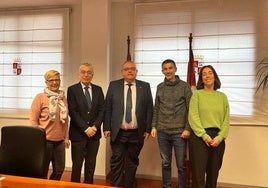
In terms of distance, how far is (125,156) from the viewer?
320cm

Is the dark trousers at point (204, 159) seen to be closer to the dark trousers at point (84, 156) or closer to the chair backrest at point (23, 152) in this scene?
the dark trousers at point (84, 156)

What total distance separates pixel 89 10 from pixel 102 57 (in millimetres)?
655

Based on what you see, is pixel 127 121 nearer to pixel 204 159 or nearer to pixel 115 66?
pixel 204 159

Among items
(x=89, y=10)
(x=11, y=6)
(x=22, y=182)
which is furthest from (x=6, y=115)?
(x=22, y=182)

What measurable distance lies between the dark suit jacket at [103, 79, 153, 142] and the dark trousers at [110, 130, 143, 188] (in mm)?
75

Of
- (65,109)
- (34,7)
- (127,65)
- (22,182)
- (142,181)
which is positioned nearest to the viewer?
(22,182)

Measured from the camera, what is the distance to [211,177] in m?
2.90

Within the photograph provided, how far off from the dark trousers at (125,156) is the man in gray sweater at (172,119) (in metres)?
0.24

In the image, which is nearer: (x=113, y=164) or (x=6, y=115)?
(x=113, y=164)

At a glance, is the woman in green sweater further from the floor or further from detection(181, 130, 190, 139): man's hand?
the floor

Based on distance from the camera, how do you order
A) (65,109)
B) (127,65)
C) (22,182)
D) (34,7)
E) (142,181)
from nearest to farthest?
(22,182)
(65,109)
(127,65)
(142,181)
(34,7)

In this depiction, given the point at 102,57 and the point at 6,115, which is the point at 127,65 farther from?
the point at 6,115

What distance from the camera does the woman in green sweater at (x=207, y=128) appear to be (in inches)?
110

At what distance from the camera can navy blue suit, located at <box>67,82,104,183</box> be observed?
2.99 m
